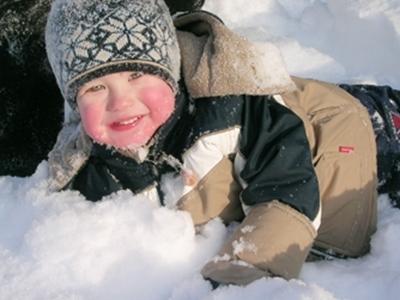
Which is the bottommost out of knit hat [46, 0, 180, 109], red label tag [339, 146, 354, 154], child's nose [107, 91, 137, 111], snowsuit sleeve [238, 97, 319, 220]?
red label tag [339, 146, 354, 154]

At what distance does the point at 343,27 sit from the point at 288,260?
3.23 ft

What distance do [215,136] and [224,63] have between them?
0.13 m

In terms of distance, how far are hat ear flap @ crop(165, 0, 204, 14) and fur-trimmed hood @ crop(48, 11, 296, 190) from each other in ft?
1.10

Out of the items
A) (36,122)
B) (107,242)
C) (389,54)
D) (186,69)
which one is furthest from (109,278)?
(389,54)

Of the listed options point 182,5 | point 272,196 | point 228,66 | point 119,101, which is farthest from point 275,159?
point 182,5

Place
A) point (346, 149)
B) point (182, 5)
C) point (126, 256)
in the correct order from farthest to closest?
point (182, 5) → point (346, 149) → point (126, 256)

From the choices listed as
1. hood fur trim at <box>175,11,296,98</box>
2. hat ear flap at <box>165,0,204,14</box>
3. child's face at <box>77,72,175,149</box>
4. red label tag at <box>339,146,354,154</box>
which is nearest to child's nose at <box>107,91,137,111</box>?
child's face at <box>77,72,175,149</box>

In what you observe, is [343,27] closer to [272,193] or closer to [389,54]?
[389,54]

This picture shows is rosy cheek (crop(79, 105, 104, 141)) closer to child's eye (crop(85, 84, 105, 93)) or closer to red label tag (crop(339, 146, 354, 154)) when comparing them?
child's eye (crop(85, 84, 105, 93))

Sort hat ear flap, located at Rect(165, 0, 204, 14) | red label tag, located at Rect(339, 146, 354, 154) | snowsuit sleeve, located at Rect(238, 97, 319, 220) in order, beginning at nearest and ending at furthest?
snowsuit sleeve, located at Rect(238, 97, 319, 220) → red label tag, located at Rect(339, 146, 354, 154) → hat ear flap, located at Rect(165, 0, 204, 14)

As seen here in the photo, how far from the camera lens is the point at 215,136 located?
4.39ft

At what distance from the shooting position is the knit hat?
4.16ft

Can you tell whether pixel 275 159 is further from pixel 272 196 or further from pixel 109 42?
pixel 109 42

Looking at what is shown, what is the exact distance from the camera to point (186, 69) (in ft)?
4.52
